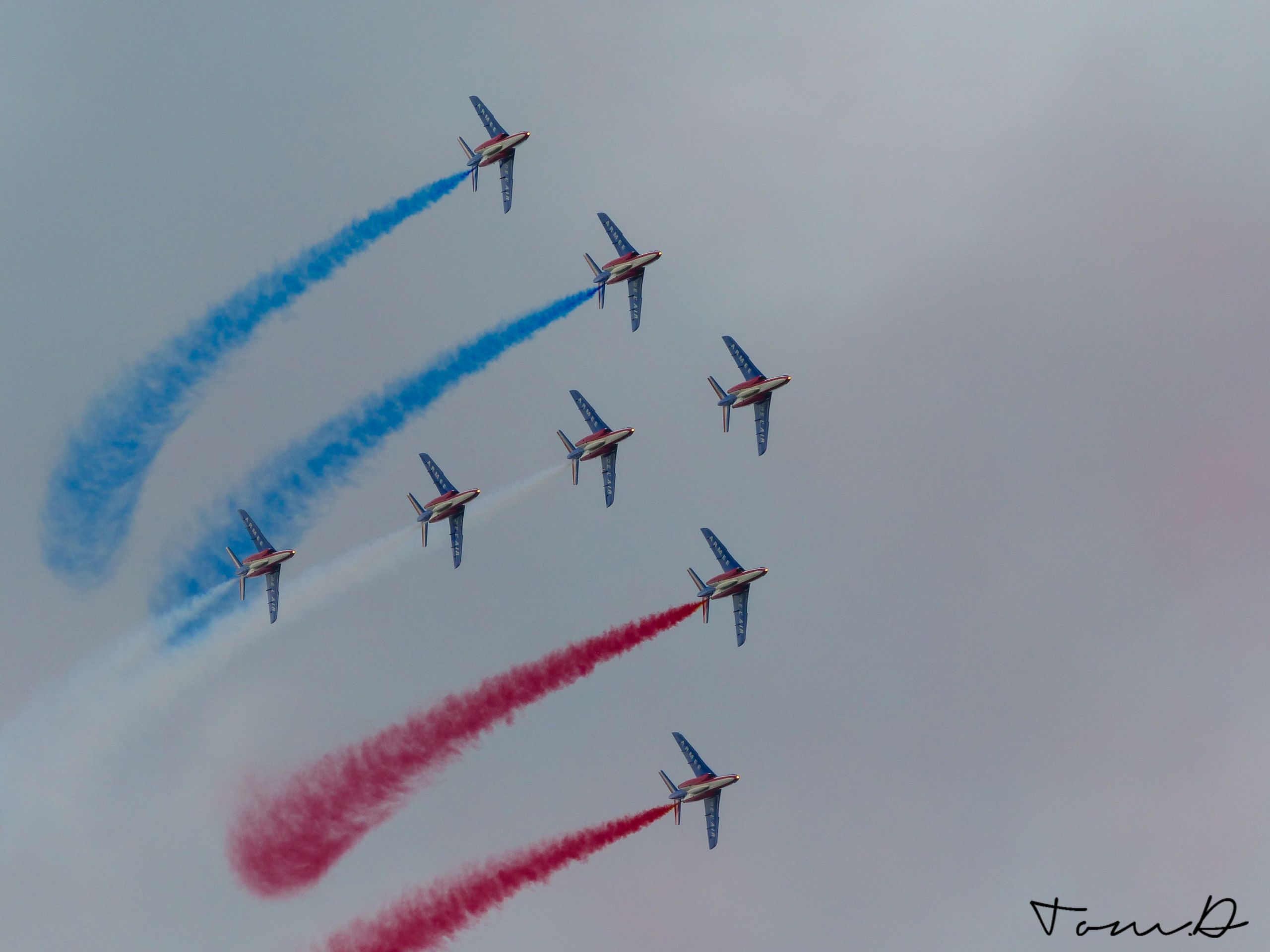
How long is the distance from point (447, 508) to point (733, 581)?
1523cm

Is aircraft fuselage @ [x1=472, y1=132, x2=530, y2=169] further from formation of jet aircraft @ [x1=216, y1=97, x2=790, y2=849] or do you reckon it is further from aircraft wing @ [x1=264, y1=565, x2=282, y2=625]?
aircraft wing @ [x1=264, y1=565, x2=282, y2=625]

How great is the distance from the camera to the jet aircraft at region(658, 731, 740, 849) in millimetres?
85625

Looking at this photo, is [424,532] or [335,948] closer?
[335,948]

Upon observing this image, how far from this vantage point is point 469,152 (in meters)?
91.6

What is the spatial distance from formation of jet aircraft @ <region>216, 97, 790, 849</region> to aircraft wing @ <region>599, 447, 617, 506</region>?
0.09 feet

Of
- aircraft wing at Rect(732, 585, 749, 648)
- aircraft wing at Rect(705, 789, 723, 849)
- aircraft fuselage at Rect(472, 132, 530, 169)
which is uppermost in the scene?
aircraft fuselage at Rect(472, 132, 530, 169)

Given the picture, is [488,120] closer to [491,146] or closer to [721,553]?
[491,146]

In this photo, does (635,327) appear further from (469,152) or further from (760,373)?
(469,152)

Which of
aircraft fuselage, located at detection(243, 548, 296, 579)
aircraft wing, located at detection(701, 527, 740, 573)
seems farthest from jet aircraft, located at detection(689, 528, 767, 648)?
aircraft fuselage, located at detection(243, 548, 296, 579)

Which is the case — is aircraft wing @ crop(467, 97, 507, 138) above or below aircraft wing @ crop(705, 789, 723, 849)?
above

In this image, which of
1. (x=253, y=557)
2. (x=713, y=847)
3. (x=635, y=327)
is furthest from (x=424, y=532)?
(x=713, y=847)

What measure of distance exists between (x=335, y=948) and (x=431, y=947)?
4.58m

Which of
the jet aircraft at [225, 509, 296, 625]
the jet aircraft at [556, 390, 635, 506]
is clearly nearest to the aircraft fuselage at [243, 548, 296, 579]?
the jet aircraft at [225, 509, 296, 625]

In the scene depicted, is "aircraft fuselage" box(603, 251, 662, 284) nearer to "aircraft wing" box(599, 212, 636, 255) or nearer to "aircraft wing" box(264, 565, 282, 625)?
"aircraft wing" box(599, 212, 636, 255)
